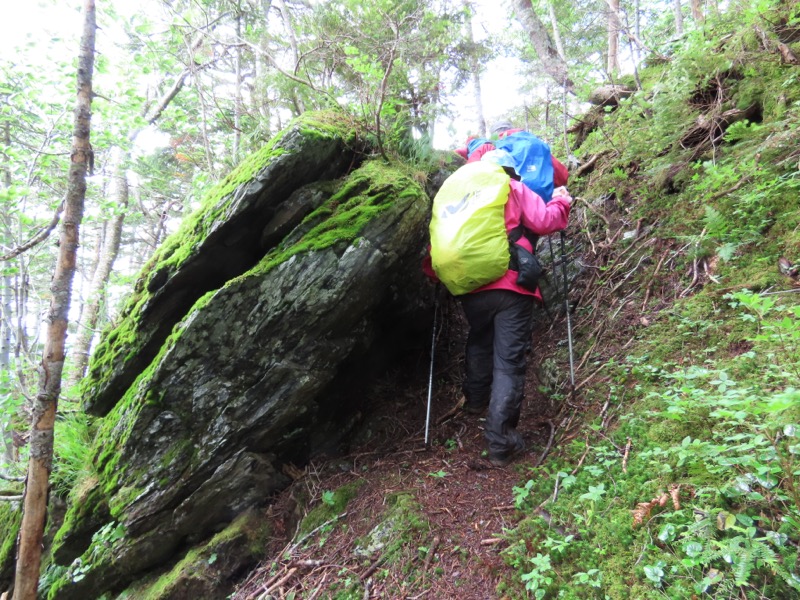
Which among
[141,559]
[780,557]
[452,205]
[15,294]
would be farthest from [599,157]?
[15,294]

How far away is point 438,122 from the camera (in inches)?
287

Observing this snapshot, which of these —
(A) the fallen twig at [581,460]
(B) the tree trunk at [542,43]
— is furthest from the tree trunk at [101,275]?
(A) the fallen twig at [581,460]

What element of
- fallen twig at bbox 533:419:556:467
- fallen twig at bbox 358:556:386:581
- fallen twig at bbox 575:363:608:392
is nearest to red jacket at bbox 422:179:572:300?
fallen twig at bbox 575:363:608:392

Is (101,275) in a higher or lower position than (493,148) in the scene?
lower

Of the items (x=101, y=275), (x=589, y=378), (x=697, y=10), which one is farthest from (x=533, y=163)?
(x=101, y=275)

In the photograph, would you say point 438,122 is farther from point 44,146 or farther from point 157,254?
point 44,146

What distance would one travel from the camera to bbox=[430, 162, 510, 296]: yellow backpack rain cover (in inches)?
161

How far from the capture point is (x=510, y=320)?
427 cm

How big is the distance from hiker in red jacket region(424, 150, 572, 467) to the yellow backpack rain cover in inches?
6.3

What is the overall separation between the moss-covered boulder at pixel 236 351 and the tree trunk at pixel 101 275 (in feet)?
20.0

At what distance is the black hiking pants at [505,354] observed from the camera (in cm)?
414

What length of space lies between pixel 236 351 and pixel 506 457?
313 cm

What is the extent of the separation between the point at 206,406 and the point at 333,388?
1.51 metres

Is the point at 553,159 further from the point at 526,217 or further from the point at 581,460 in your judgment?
the point at 581,460
